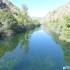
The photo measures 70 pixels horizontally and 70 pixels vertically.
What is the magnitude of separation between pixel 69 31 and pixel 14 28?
1465 inches

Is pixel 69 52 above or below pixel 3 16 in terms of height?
below

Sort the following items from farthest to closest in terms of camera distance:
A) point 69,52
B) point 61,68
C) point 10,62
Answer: point 69,52 < point 10,62 < point 61,68

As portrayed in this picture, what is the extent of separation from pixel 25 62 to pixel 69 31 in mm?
30805

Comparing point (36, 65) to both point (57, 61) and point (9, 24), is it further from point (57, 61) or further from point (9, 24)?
point (9, 24)

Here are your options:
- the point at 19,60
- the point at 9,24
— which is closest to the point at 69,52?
the point at 19,60

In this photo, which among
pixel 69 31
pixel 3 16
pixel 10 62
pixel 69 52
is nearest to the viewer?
pixel 10 62

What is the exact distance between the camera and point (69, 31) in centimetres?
7012

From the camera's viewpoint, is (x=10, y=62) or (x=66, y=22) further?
(x=66, y=22)

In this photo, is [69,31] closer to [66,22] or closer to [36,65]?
[66,22]

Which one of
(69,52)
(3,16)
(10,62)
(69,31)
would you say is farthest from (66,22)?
(10,62)

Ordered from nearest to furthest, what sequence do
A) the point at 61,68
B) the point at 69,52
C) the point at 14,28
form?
the point at 61,68
the point at 69,52
the point at 14,28

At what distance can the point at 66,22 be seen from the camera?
241 ft

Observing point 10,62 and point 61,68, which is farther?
point 10,62

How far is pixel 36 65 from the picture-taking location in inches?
1567
